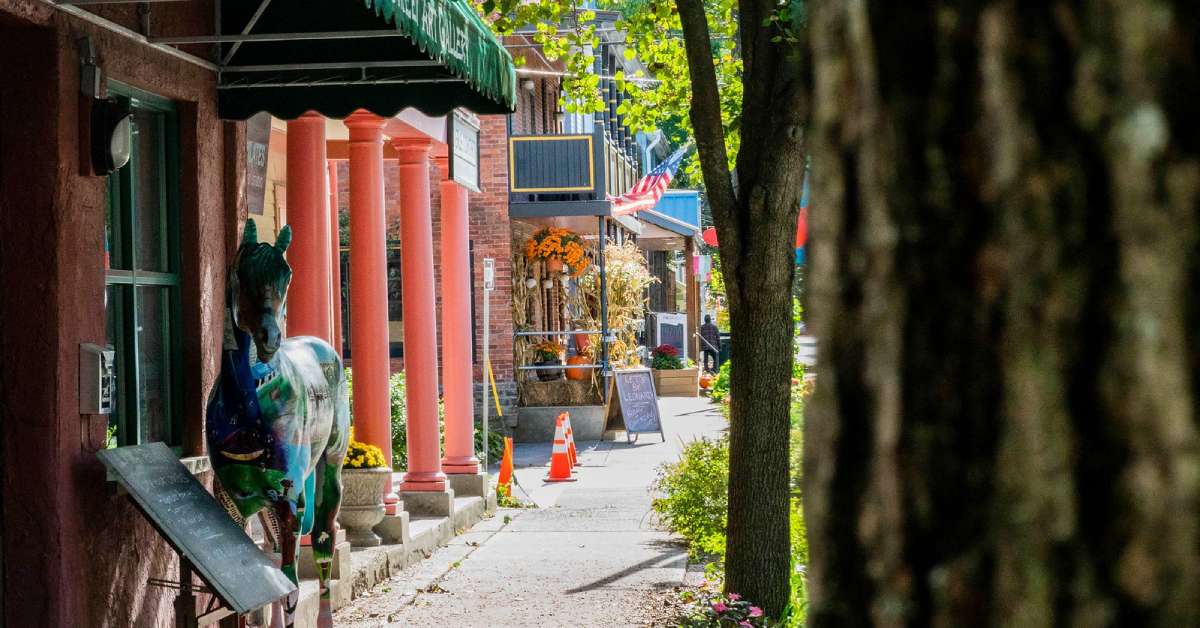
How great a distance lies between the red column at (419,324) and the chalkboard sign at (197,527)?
6.15m

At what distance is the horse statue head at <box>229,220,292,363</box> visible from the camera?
6082 millimetres

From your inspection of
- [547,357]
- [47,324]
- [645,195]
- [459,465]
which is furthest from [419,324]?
[645,195]

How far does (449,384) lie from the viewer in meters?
14.0

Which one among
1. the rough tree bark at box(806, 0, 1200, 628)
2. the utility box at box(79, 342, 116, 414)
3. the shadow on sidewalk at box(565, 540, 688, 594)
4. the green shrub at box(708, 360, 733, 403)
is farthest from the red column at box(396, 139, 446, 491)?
the green shrub at box(708, 360, 733, 403)

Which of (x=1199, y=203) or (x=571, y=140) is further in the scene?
(x=571, y=140)

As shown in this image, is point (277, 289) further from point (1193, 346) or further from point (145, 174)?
point (1193, 346)

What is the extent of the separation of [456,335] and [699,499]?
4.03 m

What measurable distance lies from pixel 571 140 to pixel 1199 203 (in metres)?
20.6

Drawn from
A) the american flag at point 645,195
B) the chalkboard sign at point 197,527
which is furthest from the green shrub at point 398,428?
the chalkboard sign at point 197,527

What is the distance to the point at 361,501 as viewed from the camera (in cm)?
1058

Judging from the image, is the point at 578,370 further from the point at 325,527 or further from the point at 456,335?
the point at 325,527

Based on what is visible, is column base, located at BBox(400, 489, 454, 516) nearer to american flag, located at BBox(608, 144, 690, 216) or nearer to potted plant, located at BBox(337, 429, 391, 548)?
potted plant, located at BBox(337, 429, 391, 548)

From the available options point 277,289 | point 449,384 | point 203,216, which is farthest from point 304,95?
point 449,384

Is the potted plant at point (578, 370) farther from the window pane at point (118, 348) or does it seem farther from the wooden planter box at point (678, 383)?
the window pane at point (118, 348)
